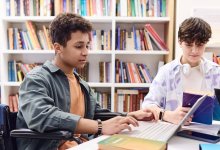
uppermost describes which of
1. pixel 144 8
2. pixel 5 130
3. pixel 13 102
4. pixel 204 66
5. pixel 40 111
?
pixel 144 8

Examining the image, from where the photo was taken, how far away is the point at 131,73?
2.97m

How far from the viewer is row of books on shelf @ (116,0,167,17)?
2879mm

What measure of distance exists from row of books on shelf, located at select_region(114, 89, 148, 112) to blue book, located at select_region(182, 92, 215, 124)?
169 centimetres

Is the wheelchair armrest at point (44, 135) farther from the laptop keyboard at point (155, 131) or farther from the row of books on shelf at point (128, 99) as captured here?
the row of books on shelf at point (128, 99)

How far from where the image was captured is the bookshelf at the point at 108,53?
284 centimetres

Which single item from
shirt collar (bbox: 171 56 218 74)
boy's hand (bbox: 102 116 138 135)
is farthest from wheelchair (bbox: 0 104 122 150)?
shirt collar (bbox: 171 56 218 74)

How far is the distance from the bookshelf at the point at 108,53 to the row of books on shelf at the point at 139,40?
0.20 ft

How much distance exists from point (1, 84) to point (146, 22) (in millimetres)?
1661

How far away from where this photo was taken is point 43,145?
52.2 inches

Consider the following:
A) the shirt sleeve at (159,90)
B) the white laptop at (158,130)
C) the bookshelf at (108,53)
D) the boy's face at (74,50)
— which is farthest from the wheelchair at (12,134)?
the bookshelf at (108,53)

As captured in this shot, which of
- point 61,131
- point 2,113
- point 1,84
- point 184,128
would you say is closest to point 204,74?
point 184,128

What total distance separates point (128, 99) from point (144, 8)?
0.97m

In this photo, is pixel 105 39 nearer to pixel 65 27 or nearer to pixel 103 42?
pixel 103 42

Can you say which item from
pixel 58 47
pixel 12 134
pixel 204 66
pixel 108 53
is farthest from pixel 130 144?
pixel 108 53
